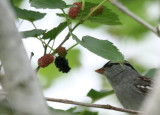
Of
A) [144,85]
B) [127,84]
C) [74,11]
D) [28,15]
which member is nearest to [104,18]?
[74,11]

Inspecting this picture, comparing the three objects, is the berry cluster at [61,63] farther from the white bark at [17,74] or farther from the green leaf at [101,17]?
the white bark at [17,74]

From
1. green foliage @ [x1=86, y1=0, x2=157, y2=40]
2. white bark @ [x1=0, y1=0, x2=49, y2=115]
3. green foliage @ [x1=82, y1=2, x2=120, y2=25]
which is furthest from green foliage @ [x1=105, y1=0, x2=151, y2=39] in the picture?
white bark @ [x1=0, y1=0, x2=49, y2=115]

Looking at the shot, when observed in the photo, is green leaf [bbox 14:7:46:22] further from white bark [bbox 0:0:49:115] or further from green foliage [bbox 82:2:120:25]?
white bark [bbox 0:0:49:115]

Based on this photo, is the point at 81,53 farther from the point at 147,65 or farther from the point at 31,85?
the point at 31,85

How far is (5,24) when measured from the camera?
1.17 m

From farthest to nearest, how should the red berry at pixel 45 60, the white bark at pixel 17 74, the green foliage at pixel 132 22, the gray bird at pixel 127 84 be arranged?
the green foliage at pixel 132 22, the gray bird at pixel 127 84, the red berry at pixel 45 60, the white bark at pixel 17 74

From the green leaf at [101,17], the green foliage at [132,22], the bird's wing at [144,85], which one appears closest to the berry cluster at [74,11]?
the green leaf at [101,17]

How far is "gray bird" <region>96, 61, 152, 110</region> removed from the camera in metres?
4.74

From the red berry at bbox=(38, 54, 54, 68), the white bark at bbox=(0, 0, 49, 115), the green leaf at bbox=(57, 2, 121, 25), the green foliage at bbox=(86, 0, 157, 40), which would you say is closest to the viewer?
the white bark at bbox=(0, 0, 49, 115)

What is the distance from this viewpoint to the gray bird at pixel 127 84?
4.74m

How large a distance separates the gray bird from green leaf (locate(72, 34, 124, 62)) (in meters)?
2.23

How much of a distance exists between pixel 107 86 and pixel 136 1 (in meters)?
1.76

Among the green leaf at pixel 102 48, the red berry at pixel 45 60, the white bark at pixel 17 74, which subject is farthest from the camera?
the red berry at pixel 45 60

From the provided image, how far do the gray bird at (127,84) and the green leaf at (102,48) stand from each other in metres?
2.23
